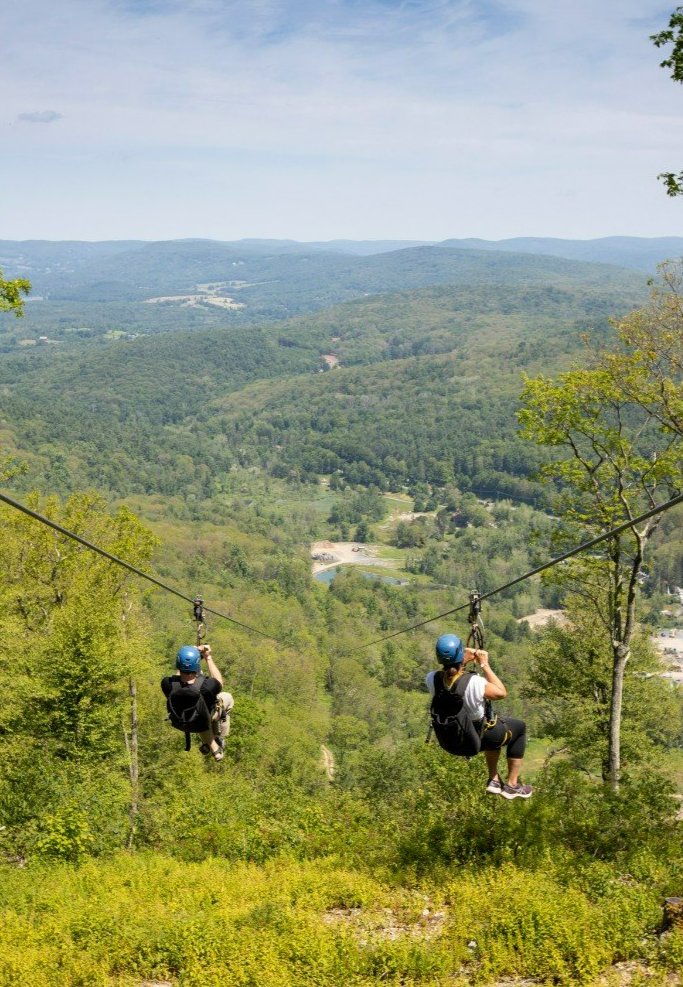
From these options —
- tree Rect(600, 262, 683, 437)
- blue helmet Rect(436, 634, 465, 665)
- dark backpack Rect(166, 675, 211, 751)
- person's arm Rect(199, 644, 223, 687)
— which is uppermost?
tree Rect(600, 262, 683, 437)

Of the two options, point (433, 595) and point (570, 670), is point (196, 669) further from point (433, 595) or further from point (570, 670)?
point (433, 595)

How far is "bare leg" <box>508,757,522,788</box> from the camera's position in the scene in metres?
7.93

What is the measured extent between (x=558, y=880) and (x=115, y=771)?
527 inches

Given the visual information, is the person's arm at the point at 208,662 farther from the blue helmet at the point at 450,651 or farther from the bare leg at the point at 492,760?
the bare leg at the point at 492,760

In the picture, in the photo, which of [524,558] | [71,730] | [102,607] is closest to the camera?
Result: [71,730]

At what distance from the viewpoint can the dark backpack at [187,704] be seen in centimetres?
866

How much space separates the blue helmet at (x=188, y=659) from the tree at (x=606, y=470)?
982cm

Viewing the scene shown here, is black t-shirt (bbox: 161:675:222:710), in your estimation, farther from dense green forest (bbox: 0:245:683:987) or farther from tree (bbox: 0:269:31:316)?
tree (bbox: 0:269:31:316)

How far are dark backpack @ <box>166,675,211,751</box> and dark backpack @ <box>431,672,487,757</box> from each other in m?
3.05

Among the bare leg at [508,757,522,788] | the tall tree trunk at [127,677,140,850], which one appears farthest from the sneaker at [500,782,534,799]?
the tall tree trunk at [127,677,140,850]

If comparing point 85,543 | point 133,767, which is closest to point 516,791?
point 85,543

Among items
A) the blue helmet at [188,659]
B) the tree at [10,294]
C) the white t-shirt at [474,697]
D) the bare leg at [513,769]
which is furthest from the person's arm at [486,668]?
the tree at [10,294]

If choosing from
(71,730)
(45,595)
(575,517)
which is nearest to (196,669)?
(575,517)

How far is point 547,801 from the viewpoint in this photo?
11438 millimetres
